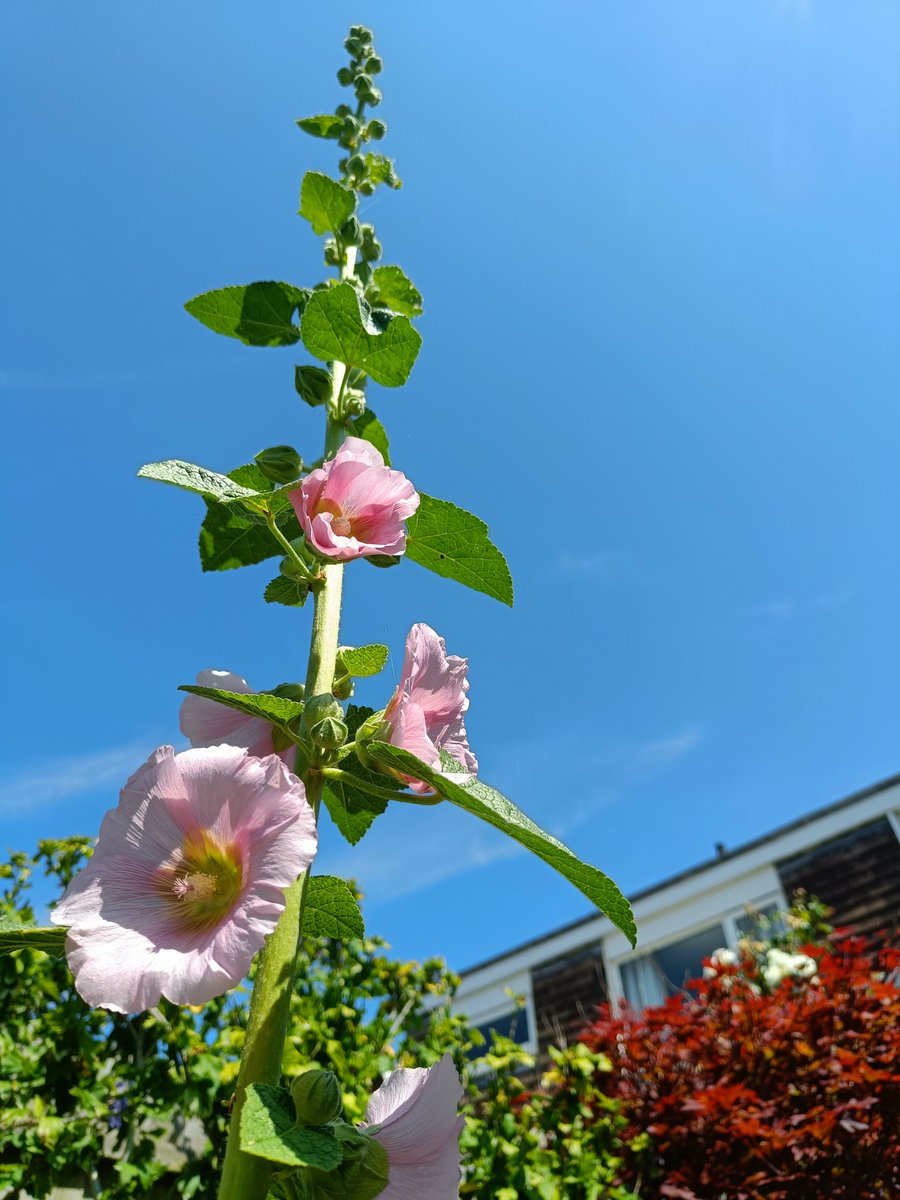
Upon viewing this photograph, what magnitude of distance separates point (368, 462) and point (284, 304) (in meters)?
0.55

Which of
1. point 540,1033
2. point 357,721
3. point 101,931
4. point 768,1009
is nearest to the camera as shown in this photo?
point 101,931

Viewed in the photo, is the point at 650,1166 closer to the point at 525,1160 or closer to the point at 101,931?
the point at 525,1160

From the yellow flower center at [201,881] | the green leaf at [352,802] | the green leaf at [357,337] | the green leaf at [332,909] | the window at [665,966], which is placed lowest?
the yellow flower center at [201,881]

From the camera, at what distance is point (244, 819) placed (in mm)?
885

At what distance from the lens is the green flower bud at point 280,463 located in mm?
1322

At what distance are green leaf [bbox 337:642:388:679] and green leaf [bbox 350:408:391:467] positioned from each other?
429mm

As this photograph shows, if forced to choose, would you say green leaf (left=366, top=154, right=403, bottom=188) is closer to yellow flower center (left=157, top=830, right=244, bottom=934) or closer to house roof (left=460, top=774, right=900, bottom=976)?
yellow flower center (left=157, top=830, right=244, bottom=934)

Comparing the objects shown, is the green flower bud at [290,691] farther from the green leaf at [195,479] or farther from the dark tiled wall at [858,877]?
the dark tiled wall at [858,877]

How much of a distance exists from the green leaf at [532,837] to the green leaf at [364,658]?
28 cm

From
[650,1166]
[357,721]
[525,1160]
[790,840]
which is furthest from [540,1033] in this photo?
[357,721]

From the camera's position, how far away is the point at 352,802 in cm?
127

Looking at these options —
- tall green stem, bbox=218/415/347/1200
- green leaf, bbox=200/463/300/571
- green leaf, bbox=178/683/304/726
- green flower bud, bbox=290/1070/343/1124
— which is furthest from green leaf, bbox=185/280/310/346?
green flower bud, bbox=290/1070/343/1124

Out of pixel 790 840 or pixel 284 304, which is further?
pixel 790 840

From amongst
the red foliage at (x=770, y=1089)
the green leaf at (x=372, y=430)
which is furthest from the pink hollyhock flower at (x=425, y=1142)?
the red foliage at (x=770, y=1089)
